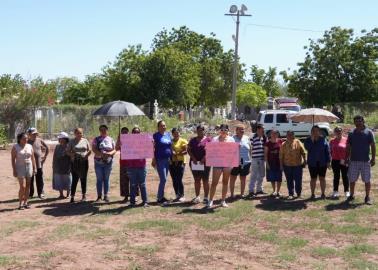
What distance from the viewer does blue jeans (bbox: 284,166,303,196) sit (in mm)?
11656

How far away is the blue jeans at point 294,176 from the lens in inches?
459

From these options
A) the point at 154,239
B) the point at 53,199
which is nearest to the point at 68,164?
the point at 53,199

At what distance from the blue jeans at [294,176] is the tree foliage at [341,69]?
35.8m

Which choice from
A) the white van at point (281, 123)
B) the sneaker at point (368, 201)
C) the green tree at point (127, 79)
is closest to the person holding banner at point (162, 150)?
the sneaker at point (368, 201)

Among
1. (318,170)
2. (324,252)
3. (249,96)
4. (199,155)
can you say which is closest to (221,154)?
(199,155)

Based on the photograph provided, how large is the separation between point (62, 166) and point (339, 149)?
6100mm

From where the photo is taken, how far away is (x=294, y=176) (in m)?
11.7

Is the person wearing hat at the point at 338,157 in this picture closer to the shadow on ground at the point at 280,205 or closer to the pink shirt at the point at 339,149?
the pink shirt at the point at 339,149

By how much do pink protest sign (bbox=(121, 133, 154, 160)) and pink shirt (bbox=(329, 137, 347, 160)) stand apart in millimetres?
3994

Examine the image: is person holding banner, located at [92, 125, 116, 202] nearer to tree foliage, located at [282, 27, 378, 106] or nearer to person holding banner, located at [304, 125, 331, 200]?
person holding banner, located at [304, 125, 331, 200]

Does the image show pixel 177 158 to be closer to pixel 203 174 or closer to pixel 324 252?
pixel 203 174

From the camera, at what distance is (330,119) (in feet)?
49.0

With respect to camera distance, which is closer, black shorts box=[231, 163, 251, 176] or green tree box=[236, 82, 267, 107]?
black shorts box=[231, 163, 251, 176]

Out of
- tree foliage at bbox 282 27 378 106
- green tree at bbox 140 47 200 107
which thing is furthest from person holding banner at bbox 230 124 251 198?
tree foliage at bbox 282 27 378 106
